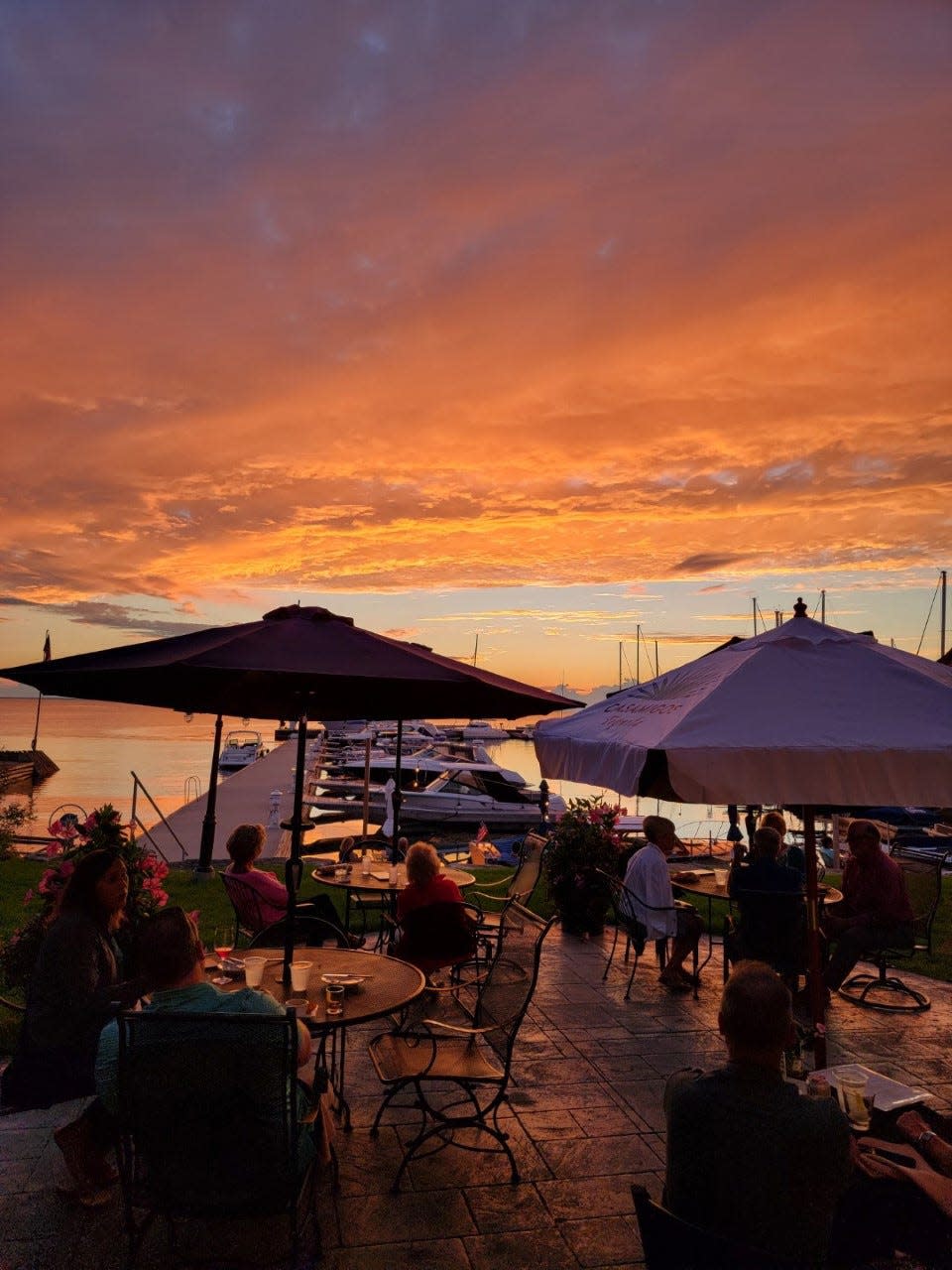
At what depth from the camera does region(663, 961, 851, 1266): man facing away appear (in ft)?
7.29

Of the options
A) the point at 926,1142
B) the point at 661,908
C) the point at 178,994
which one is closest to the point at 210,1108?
the point at 178,994

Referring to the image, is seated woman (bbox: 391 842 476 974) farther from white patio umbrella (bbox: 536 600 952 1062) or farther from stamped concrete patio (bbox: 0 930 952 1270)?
white patio umbrella (bbox: 536 600 952 1062)

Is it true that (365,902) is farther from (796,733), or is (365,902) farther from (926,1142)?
(926,1142)

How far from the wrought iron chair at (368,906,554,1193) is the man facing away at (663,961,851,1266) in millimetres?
1646

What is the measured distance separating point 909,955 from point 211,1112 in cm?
649

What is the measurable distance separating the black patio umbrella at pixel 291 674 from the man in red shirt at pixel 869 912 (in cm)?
373

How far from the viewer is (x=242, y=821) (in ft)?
70.2

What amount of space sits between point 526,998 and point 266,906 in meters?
2.99

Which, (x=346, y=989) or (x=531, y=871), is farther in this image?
(x=531, y=871)

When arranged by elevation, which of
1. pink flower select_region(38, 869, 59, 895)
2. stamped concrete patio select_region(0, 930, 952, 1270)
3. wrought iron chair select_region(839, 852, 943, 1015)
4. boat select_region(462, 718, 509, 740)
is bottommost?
stamped concrete patio select_region(0, 930, 952, 1270)

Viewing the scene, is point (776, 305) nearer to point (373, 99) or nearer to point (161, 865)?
point (373, 99)

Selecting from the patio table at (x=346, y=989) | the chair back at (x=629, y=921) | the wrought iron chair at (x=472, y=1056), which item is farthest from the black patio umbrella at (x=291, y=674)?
the chair back at (x=629, y=921)

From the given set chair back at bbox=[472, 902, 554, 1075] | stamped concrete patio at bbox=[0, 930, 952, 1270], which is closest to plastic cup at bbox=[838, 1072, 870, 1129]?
stamped concrete patio at bbox=[0, 930, 952, 1270]

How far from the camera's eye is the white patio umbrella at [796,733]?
3.38 meters
